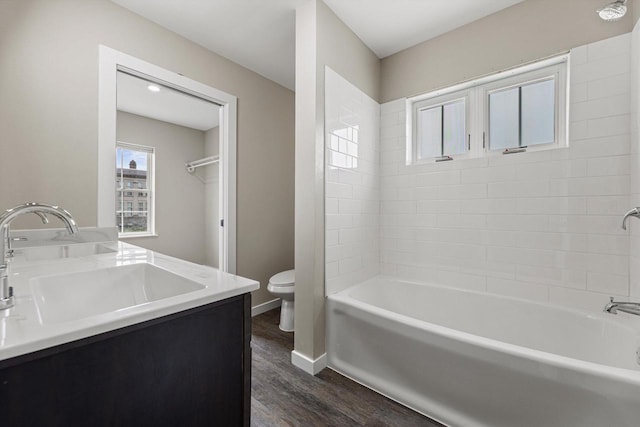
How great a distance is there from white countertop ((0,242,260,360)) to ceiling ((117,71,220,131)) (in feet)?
5.01

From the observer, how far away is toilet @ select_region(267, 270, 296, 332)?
2.40 meters

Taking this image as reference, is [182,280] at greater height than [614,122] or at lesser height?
lesser

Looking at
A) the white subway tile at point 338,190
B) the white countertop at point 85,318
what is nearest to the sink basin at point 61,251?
the white countertop at point 85,318

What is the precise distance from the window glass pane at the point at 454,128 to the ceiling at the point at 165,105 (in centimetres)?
209

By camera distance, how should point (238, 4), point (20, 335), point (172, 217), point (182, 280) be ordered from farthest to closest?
point (172, 217) < point (238, 4) < point (182, 280) < point (20, 335)

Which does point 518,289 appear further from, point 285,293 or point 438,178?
point 285,293

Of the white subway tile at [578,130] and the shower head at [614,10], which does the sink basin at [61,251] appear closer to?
the shower head at [614,10]

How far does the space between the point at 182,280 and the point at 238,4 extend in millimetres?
1953

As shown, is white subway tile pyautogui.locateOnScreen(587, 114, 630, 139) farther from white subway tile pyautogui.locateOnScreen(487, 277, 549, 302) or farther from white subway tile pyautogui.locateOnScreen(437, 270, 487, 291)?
white subway tile pyautogui.locateOnScreen(437, 270, 487, 291)

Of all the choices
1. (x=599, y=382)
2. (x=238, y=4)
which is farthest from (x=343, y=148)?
(x=599, y=382)

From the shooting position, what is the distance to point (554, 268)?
6.01ft

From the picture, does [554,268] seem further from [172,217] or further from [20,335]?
[172,217]

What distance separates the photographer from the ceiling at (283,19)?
1946 millimetres

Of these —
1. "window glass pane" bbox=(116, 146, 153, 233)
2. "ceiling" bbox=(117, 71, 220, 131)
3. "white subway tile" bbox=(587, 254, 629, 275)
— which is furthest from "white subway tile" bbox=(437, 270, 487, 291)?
"window glass pane" bbox=(116, 146, 153, 233)
